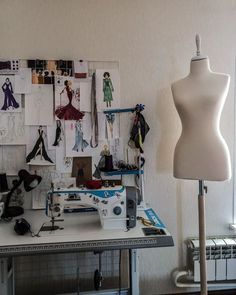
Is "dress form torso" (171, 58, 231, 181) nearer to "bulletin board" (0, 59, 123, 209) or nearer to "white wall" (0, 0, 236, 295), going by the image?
"white wall" (0, 0, 236, 295)

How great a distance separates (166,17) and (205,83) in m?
0.77

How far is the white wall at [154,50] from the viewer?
1924 mm

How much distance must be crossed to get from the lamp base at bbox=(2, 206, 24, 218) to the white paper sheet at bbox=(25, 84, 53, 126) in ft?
1.86

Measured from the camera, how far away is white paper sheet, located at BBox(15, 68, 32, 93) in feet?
6.23

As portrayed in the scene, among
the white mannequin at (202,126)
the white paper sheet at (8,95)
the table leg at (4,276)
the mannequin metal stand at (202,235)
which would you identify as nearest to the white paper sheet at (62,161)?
the white paper sheet at (8,95)

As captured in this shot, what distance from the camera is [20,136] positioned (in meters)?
1.92

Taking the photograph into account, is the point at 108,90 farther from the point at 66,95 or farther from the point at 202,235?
the point at 202,235

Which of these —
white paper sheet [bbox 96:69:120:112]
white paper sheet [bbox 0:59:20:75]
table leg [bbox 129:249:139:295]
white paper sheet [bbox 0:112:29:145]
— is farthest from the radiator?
white paper sheet [bbox 0:59:20:75]

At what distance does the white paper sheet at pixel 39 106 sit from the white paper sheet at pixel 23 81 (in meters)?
0.04

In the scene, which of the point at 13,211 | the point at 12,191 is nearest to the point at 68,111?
the point at 12,191

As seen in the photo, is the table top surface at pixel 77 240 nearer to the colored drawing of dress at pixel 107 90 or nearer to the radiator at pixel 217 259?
the radiator at pixel 217 259

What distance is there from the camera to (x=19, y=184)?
1828 millimetres

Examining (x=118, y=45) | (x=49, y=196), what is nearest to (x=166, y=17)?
(x=118, y=45)

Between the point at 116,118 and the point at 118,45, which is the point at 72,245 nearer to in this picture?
the point at 116,118
